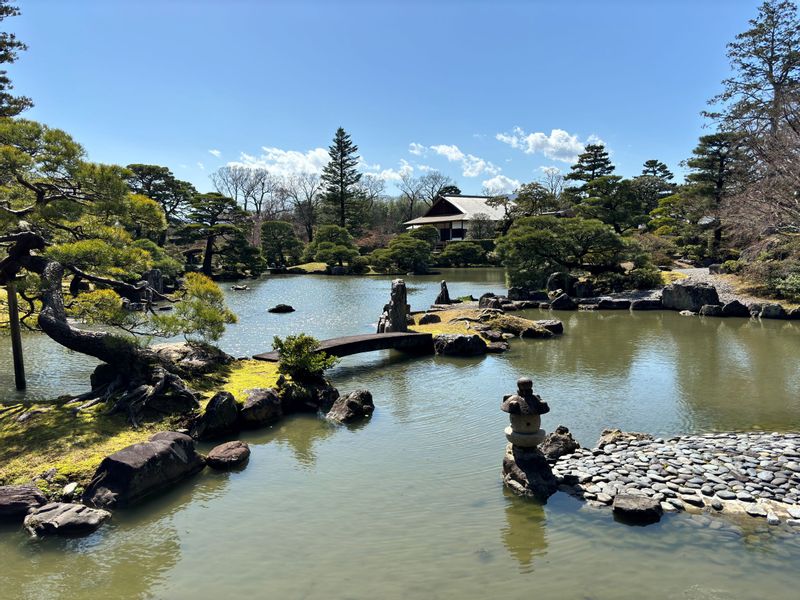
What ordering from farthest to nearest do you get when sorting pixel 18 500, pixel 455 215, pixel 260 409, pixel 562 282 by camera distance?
pixel 455 215, pixel 562 282, pixel 260 409, pixel 18 500

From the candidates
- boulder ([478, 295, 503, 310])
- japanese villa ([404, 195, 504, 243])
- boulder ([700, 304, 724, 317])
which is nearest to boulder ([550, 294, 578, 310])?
boulder ([478, 295, 503, 310])

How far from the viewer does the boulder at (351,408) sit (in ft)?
30.7

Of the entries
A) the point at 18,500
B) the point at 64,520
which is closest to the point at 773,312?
the point at 64,520

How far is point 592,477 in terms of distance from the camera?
676 cm

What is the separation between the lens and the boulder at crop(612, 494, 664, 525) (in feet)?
19.2

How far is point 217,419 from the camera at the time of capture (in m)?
8.38

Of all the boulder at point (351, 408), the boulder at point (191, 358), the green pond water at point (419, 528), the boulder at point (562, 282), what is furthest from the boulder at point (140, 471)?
the boulder at point (562, 282)

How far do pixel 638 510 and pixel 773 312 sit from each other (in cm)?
1865

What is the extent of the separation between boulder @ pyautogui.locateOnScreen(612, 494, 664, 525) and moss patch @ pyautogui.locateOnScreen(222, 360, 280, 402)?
6.02 metres

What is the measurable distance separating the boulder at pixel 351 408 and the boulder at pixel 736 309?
695 inches

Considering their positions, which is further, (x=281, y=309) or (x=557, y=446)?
(x=281, y=309)

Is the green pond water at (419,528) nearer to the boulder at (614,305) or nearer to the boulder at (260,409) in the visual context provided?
the boulder at (260,409)

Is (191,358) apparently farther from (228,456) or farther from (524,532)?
(524,532)

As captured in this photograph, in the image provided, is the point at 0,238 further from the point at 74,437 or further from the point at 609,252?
the point at 609,252
